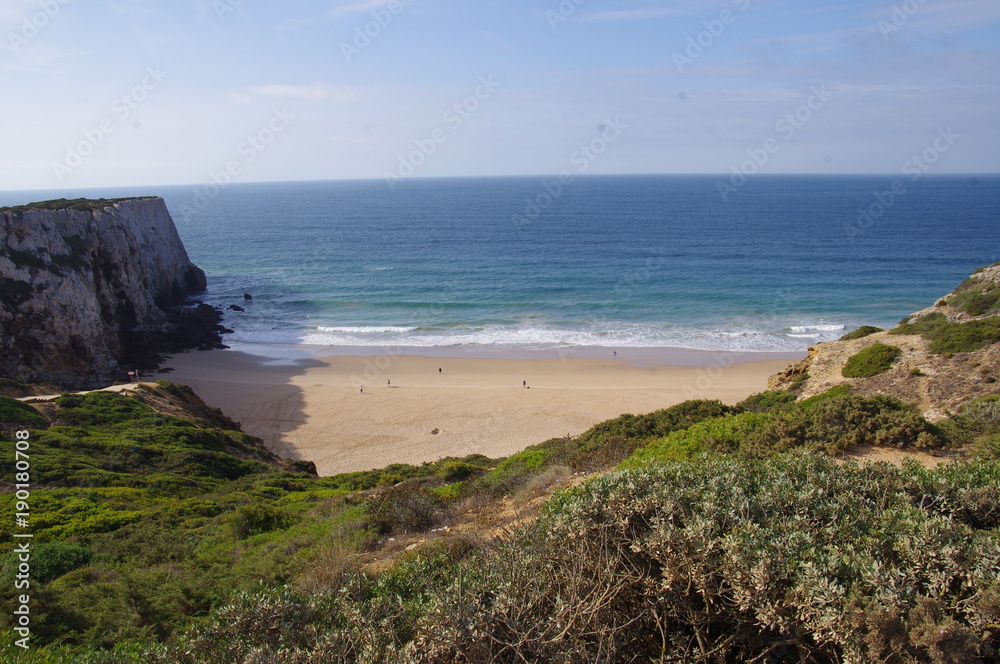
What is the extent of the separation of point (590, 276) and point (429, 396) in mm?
28309

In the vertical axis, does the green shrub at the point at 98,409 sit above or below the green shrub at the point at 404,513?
below

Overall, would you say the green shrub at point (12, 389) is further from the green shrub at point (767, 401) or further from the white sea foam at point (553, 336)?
the green shrub at point (767, 401)

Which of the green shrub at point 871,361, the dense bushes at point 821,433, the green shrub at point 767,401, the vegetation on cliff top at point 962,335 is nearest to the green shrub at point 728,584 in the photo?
the dense bushes at point 821,433

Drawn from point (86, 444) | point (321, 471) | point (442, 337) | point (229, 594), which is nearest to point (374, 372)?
point (442, 337)

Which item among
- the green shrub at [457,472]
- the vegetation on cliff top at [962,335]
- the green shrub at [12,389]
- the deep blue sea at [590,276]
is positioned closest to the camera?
the green shrub at [457,472]

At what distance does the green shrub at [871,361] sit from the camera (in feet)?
57.9

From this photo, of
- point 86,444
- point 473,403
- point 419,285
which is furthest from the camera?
point 419,285

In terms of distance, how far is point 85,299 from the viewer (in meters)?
28.5

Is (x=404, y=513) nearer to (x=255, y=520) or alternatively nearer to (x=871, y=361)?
(x=255, y=520)

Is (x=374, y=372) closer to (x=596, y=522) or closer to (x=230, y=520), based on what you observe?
(x=230, y=520)

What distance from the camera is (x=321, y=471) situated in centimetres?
2012

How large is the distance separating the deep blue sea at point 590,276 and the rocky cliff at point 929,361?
39.3 ft

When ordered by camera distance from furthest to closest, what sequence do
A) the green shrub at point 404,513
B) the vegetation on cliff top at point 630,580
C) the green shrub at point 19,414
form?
the green shrub at point 19,414, the green shrub at point 404,513, the vegetation on cliff top at point 630,580

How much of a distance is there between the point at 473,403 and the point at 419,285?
85.9 feet
